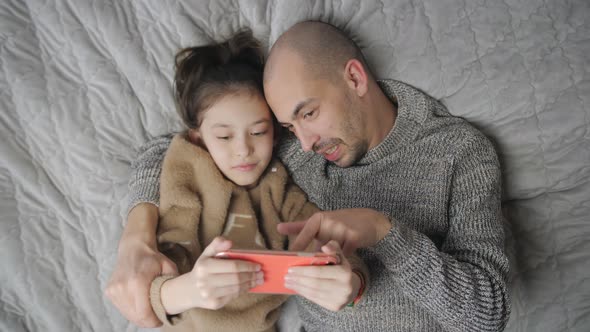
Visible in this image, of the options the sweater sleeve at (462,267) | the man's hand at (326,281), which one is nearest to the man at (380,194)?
the sweater sleeve at (462,267)

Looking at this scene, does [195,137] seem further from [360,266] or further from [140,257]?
[360,266]

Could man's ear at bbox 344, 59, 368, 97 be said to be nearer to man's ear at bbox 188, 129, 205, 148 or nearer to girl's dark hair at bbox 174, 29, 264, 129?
girl's dark hair at bbox 174, 29, 264, 129

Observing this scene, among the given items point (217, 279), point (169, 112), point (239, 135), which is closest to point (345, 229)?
point (217, 279)

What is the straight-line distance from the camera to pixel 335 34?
4.55 feet

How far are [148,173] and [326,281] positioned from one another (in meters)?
0.70

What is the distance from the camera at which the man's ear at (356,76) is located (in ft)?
4.42

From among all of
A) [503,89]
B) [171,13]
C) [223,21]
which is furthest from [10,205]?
[503,89]

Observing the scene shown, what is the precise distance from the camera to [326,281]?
2.93 ft

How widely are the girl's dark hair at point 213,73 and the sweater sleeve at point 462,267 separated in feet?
1.97

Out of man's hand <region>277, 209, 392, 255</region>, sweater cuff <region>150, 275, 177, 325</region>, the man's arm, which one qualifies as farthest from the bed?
man's hand <region>277, 209, 392, 255</region>

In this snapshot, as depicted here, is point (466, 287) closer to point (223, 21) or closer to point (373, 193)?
point (373, 193)

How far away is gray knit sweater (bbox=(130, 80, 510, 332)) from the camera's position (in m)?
1.09

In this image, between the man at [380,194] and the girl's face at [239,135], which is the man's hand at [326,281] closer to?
the man at [380,194]

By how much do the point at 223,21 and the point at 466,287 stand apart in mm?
1082
